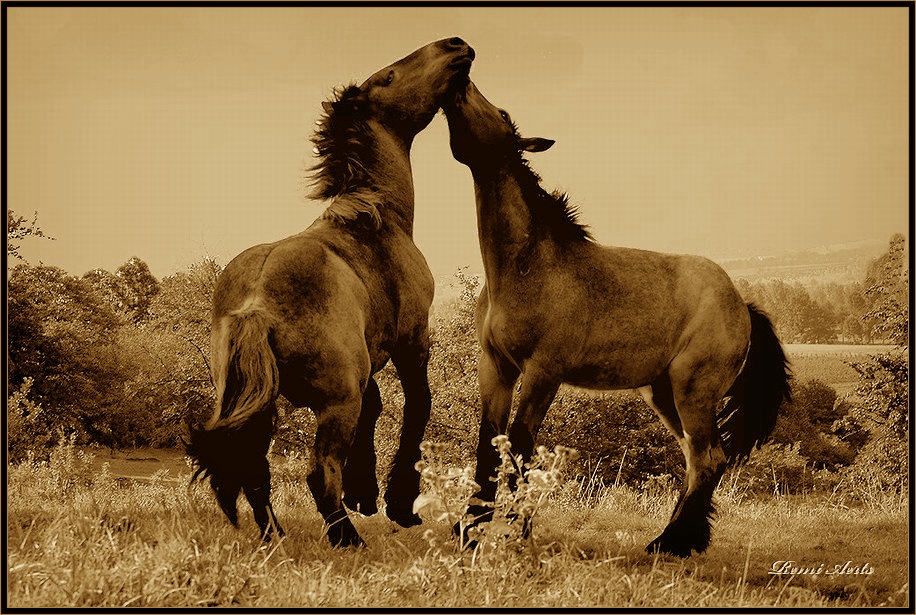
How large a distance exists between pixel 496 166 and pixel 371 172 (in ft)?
2.63

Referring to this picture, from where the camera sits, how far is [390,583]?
454cm

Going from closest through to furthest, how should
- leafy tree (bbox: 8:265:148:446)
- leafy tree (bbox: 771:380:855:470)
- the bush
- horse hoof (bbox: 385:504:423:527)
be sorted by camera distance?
horse hoof (bbox: 385:504:423:527)
the bush
leafy tree (bbox: 8:265:148:446)
leafy tree (bbox: 771:380:855:470)

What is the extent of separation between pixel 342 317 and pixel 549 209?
1715 mm

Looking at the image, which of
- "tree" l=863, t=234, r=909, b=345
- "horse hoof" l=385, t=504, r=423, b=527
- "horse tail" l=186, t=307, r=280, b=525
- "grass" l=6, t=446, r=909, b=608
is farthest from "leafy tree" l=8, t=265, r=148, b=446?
"tree" l=863, t=234, r=909, b=345

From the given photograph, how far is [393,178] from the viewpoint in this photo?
6.00 metres

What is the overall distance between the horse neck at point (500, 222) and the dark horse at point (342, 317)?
0.46m

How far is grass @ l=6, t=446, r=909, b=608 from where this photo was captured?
4.20m

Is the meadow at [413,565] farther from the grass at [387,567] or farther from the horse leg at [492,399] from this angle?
the horse leg at [492,399]

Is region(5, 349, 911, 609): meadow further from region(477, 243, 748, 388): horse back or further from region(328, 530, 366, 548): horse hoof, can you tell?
region(477, 243, 748, 388): horse back

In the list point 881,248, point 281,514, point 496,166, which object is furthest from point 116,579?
point 881,248

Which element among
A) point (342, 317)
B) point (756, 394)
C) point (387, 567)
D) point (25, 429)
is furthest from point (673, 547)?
point (25, 429)

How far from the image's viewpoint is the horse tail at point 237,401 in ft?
15.0

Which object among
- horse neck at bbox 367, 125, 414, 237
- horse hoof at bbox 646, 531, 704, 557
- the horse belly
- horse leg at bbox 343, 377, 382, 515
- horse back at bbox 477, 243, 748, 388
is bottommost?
horse hoof at bbox 646, 531, 704, 557
